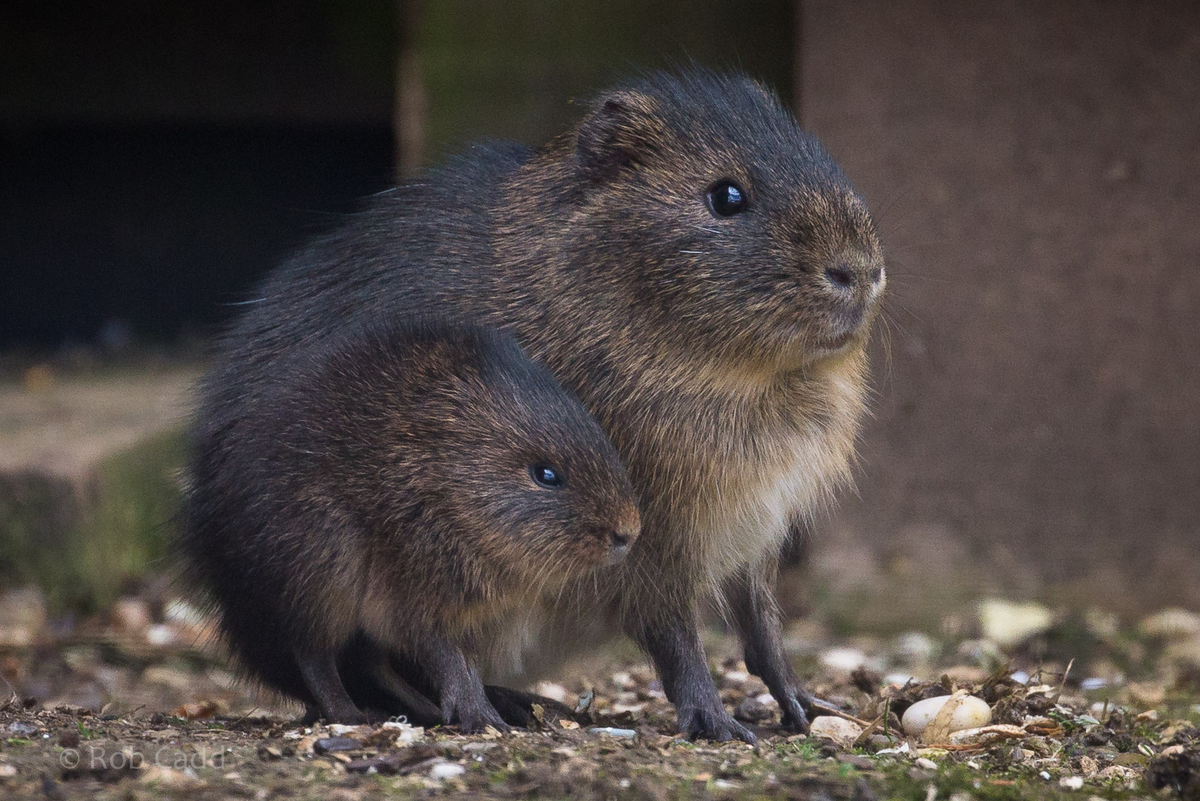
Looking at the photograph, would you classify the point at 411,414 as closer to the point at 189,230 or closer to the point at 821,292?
the point at 821,292

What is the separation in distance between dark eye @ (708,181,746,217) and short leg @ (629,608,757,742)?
3.59ft

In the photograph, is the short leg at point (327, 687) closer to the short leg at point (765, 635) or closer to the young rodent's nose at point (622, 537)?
the young rodent's nose at point (622, 537)

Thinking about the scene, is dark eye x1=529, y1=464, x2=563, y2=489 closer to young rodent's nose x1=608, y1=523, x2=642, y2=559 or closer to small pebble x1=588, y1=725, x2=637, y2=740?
young rodent's nose x1=608, y1=523, x2=642, y2=559

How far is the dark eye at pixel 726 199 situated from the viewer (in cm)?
411

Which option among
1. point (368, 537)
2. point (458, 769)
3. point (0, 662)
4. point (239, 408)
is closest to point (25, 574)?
point (0, 662)

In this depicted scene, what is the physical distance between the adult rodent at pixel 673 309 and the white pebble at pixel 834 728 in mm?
58

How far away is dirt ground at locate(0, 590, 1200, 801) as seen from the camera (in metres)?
3.40

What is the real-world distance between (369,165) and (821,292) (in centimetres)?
696

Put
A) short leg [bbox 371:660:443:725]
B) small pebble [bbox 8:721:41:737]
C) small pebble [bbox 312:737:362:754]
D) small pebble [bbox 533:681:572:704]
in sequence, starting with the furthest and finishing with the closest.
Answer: small pebble [bbox 533:681:572:704]
short leg [bbox 371:660:443:725]
small pebble [bbox 8:721:41:737]
small pebble [bbox 312:737:362:754]

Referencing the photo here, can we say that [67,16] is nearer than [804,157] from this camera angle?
No

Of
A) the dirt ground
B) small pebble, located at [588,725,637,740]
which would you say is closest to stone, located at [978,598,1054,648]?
the dirt ground

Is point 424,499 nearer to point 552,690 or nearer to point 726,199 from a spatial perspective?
point 726,199

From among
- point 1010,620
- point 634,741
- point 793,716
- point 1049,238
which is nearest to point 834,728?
point 793,716

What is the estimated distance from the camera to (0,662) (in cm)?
616
